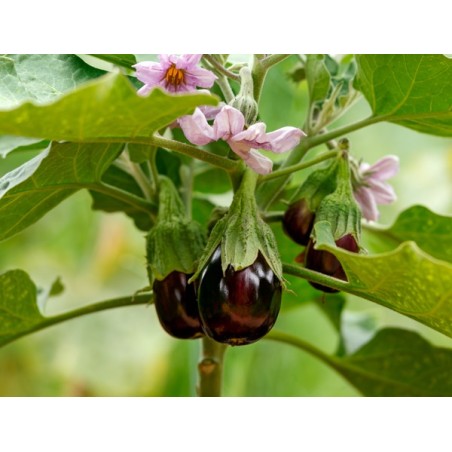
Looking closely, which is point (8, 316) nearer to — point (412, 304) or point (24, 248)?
point (412, 304)

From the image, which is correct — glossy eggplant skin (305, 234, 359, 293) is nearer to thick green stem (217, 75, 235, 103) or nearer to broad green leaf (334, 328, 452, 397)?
thick green stem (217, 75, 235, 103)

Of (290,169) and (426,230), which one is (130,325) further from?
(290,169)

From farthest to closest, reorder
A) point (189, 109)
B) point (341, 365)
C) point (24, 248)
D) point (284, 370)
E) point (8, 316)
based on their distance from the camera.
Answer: point (24, 248), point (284, 370), point (341, 365), point (8, 316), point (189, 109)

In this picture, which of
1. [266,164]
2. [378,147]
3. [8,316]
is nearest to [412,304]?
[266,164]

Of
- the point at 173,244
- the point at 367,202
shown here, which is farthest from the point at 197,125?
the point at 367,202

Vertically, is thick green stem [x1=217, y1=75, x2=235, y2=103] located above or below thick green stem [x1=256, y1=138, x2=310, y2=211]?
above

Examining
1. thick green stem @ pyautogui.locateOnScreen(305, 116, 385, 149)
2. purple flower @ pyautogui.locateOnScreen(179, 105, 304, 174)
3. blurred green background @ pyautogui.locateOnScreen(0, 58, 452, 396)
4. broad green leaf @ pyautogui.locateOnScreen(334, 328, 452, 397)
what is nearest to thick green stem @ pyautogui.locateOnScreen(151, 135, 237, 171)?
purple flower @ pyautogui.locateOnScreen(179, 105, 304, 174)
